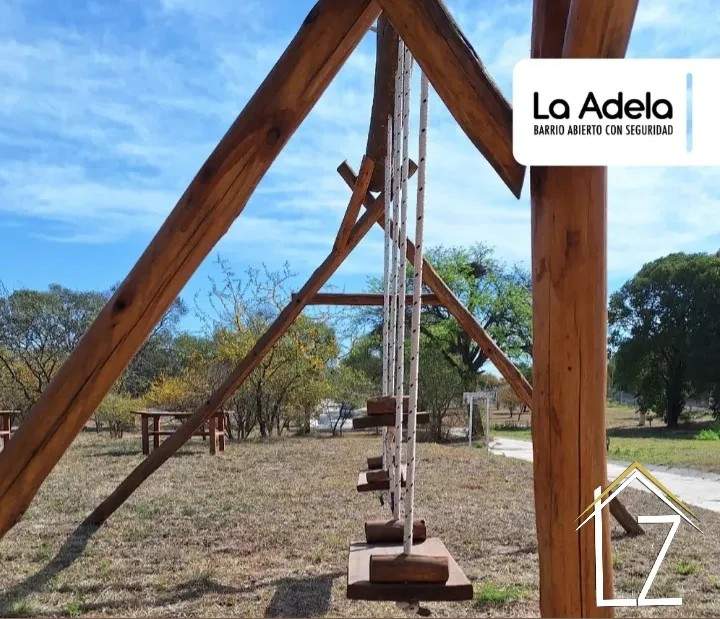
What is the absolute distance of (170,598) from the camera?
10.8 feet

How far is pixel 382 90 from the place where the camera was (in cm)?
375

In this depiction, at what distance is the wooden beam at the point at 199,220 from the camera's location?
169 cm

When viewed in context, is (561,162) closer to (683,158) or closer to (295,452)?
(683,158)

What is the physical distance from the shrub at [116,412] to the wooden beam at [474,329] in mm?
9232

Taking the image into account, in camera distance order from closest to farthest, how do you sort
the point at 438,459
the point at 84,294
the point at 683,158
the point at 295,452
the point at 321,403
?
1. the point at 683,158
2. the point at 438,459
3. the point at 295,452
4. the point at 321,403
5. the point at 84,294

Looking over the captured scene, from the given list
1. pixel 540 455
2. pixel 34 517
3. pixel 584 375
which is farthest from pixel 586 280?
pixel 34 517

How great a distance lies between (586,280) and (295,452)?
8.54m

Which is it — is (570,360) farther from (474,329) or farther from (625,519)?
(625,519)

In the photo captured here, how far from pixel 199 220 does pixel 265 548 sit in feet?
10.0

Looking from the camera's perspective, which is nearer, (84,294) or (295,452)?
(295,452)

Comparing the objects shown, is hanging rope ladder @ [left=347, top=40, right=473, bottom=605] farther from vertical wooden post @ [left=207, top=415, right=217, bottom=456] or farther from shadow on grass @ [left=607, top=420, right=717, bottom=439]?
shadow on grass @ [left=607, top=420, right=717, bottom=439]

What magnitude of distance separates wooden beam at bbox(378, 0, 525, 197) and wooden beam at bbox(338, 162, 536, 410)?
115 inches

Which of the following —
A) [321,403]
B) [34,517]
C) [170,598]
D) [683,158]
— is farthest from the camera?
[321,403]

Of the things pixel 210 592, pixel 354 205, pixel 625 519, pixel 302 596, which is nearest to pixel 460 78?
pixel 302 596
